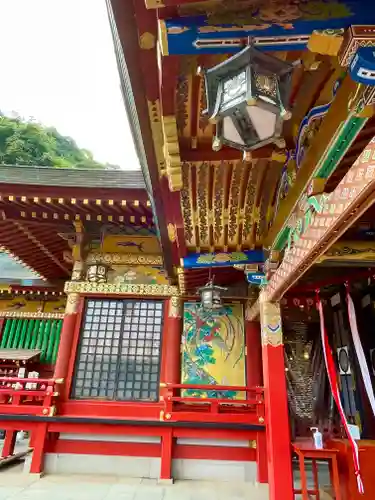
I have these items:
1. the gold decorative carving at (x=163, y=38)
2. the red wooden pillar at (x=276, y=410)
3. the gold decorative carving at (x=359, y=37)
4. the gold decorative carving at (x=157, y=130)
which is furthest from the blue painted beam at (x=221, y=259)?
the gold decorative carving at (x=359, y=37)

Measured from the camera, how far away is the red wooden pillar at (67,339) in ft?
26.7

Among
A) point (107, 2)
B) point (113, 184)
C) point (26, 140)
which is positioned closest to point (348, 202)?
point (107, 2)

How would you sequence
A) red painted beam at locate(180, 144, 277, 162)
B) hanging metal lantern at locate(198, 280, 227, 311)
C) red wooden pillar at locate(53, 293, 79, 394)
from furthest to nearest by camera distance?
red wooden pillar at locate(53, 293, 79, 394) → hanging metal lantern at locate(198, 280, 227, 311) → red painted beam at locate(180, 144, 277, 162)

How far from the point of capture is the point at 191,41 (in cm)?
224

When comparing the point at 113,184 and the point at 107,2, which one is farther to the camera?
the point at 113,184

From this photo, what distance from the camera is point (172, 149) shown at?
3.47 m

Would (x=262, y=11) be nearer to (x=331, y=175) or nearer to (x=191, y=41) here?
(x=191, y=41)

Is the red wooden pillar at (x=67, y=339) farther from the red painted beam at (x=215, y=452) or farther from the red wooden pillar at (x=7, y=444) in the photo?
the red painted beam at (x=215, y=452)

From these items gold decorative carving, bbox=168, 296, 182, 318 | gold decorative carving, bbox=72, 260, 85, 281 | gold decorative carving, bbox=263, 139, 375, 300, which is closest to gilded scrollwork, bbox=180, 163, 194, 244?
gold decorative carving, bbox=263, 139, 375, 300

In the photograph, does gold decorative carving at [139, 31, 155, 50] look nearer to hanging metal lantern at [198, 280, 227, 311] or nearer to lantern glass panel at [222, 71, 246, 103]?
lantern glass panel at [222, 71, 246, 103]

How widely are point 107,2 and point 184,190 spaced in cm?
268

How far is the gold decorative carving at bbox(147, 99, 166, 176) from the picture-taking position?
3.16 metres

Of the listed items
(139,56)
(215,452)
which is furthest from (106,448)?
(139,56)

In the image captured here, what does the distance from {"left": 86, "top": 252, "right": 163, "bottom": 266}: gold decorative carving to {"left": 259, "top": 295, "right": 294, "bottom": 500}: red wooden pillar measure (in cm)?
352
